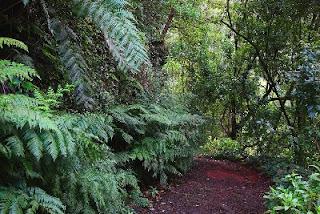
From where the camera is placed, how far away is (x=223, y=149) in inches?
500

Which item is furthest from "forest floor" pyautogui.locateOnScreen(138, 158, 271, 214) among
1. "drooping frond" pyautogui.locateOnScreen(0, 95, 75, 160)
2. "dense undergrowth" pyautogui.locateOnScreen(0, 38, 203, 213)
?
"drooping frond" pyautogui.locateOnScreen(0, 95, 75, 160)

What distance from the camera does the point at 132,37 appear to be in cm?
420

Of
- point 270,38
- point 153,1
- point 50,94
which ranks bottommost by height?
point 50,94

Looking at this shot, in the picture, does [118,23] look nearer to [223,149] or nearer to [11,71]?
[11,71]

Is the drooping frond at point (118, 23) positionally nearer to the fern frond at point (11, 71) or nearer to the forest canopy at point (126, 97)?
the forest canopy at point (126, 97)

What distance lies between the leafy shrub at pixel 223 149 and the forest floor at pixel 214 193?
2.26m

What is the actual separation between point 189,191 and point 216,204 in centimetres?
67

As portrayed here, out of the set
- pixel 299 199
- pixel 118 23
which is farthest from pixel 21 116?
pixel 299 199

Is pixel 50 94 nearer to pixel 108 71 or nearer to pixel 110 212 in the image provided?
pixel 110 212

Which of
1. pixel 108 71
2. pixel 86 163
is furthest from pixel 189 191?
pixel 86 163

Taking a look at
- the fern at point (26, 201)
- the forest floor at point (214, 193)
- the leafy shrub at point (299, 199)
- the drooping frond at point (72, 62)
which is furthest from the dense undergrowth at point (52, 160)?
the leafy shrub at point (299, 199)

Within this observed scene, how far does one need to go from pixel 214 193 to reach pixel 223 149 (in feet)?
20.9

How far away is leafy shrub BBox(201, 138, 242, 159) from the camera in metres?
11.1

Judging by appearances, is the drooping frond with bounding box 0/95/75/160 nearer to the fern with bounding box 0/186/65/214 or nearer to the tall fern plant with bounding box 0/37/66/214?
the tall fern plant with bounding box 0/37/66/214
